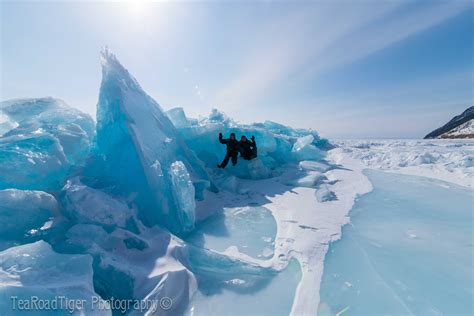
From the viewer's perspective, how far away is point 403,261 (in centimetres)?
257

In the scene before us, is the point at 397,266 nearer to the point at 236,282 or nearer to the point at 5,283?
the point at 236,282

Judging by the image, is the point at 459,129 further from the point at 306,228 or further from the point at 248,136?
the point at 306,228

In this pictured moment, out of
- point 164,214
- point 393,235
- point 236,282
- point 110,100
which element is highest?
point 110,100

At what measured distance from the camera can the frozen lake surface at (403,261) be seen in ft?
6.65

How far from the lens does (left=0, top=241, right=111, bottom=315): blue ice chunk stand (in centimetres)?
171

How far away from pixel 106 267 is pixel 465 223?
512 cm

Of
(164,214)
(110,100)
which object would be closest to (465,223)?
(164,214)

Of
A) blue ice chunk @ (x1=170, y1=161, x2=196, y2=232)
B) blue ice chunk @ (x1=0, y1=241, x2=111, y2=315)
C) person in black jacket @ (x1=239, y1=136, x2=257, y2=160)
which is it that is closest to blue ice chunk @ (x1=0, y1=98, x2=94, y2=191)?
blue ice chunk @ (x1=0, y1=241, x2=111, y2=315)

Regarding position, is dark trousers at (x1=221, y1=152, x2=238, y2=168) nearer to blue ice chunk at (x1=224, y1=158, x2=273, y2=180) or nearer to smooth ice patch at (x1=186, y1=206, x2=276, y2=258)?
blue ice chunk at (x1=224, y1=158, x2=273, y2=180)

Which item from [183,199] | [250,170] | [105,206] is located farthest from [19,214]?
[250,170]

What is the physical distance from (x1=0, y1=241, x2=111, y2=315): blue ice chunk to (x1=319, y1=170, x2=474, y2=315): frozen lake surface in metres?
2.13

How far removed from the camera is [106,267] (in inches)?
93.9

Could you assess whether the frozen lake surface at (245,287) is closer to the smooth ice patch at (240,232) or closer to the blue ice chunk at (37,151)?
the smooth ice patch at (240,232)

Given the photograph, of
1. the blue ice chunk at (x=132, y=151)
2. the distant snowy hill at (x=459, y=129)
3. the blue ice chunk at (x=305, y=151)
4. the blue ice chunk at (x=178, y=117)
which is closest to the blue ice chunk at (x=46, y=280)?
the blue ice chunk at (x=132, y=151)
